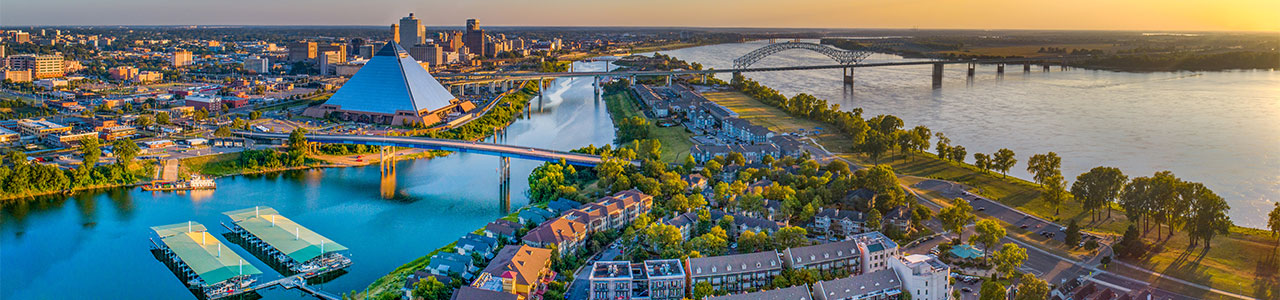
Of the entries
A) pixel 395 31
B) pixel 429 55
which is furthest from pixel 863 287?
pixel 395 31

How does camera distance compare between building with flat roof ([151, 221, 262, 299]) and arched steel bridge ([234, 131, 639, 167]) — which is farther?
arched steel bridge ([234, 131, 639, 167])

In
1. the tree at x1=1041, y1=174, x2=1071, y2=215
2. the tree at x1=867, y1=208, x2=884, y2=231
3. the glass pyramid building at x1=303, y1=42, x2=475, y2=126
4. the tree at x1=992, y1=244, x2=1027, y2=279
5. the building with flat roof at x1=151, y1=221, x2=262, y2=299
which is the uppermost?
the glass pyramid building at x1=303, y1=42, x2=475, y2=126

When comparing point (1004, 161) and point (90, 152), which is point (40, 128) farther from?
point (1004, 161)

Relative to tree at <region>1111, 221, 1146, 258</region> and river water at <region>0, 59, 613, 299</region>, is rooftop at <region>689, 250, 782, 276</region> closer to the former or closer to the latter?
river water at <region>0, 59, 613, 299</region>

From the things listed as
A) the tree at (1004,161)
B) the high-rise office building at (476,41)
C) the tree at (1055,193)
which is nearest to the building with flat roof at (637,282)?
the tree at (1055,193)

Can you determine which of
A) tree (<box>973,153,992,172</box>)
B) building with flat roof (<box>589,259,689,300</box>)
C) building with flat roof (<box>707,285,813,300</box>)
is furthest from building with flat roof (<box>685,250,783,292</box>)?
tree (<box>973,153,992,172</box>)

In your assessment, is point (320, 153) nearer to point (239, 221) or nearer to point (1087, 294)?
point (239, 221)

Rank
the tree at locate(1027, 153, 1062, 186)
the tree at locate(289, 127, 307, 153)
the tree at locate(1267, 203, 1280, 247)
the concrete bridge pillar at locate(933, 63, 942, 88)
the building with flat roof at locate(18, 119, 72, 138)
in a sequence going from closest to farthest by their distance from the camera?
the tree at locate(1267, 203, 1280, 247), the tree at locate(1027, 153, 1062, 186), the tree at locate(289, 127, 307, 153), the building with flat roof at locate(18, 119, 72, 138), the concrete bridge pillar at locate(933, 63, 942, 88)
